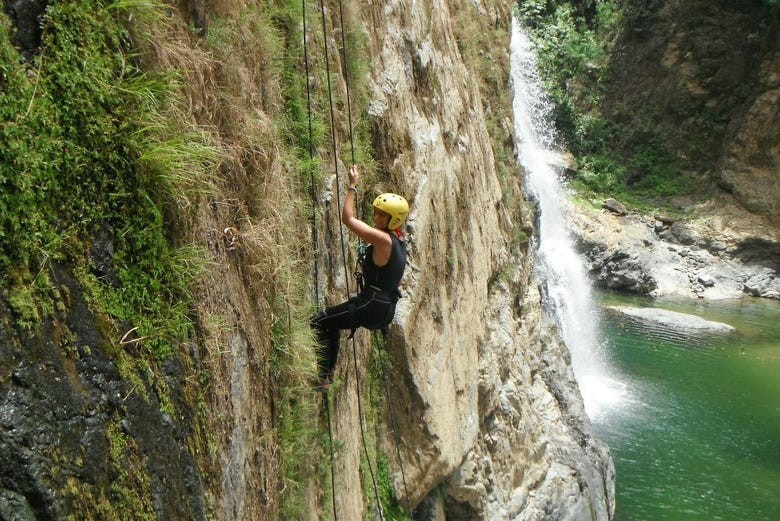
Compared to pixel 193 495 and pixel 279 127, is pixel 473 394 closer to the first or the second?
pixel 279 127

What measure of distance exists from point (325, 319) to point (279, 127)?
52.6 inches

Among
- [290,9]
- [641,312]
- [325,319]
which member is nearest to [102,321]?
[325,319]

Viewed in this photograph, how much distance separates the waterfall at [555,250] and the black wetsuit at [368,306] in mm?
9502

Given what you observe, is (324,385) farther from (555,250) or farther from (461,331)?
(555,250)

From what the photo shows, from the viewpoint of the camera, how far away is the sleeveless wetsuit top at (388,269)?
15.0 feet

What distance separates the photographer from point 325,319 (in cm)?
468

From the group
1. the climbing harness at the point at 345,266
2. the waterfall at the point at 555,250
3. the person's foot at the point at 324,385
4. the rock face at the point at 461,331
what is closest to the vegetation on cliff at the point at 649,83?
the waterfall at the point at 555,250

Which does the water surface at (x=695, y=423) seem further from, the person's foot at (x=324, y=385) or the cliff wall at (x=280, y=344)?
the person's foot at (x=324, y=385)

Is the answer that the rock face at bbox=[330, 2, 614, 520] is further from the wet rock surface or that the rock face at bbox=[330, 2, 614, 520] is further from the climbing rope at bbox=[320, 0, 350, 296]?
the wet rock surface

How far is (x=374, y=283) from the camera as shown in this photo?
464cm

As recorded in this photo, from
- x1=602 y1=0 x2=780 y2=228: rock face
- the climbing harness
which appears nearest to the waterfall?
x1=602 y1=0 x2=780 y2=228: rock face

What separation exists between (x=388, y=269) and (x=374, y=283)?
0.14 metres

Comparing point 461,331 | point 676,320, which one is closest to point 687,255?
point 676,320

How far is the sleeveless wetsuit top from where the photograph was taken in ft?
15.0
